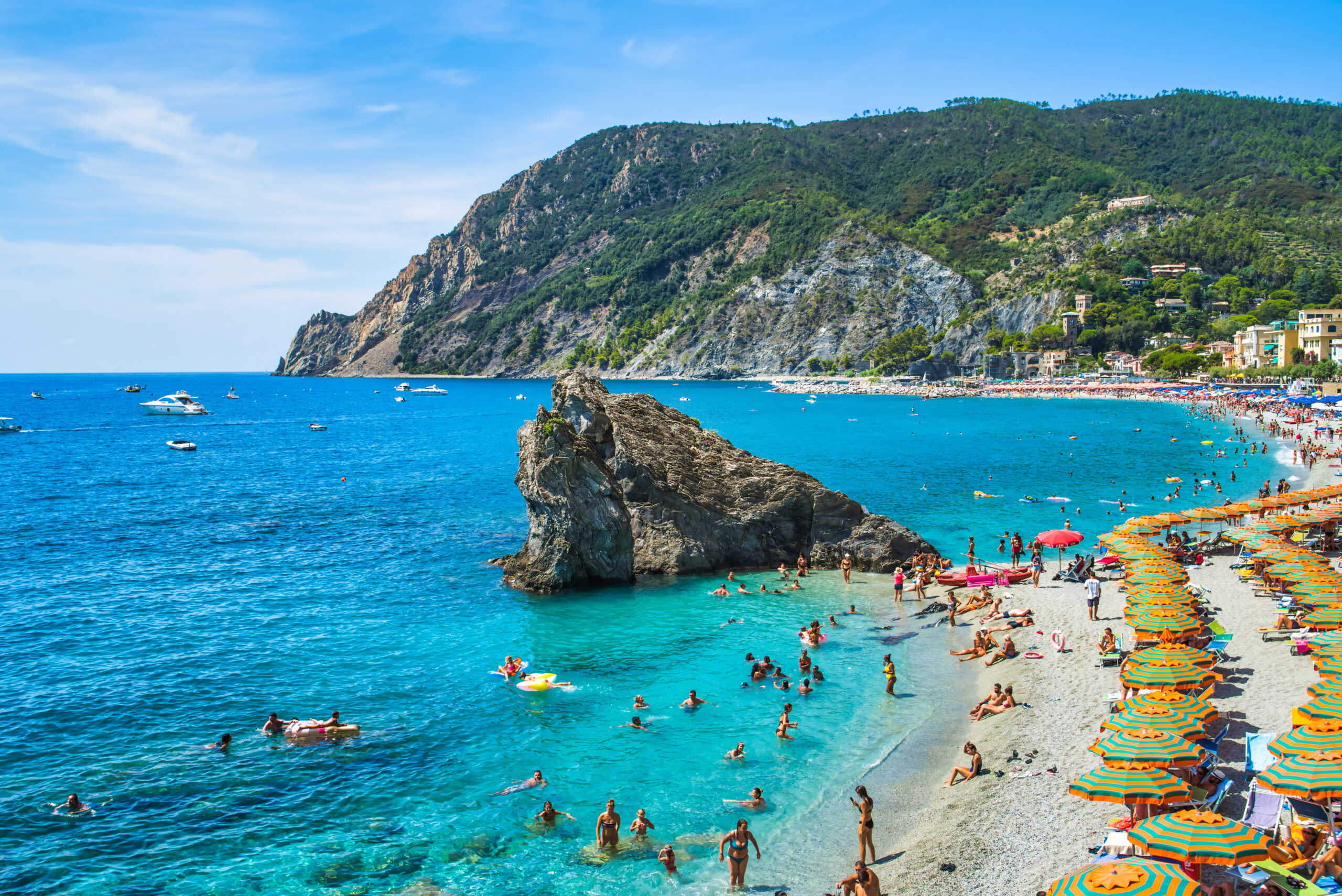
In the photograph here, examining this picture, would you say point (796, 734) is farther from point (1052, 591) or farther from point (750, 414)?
point (750, 414)

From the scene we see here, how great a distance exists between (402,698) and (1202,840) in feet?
65.0

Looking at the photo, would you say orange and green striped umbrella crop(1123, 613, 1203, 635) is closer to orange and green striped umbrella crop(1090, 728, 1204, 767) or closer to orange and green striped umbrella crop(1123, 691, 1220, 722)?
orange and green striped umbrella crop(1123, 691, 1220, 722)

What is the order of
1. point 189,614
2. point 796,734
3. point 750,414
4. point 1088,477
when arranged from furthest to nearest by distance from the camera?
point 750,414, point 1088,477, point 189,614, point 796,734

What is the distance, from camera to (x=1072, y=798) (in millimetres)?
16609

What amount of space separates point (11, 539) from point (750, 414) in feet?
328

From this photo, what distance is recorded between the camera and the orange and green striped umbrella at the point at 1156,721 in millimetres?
15875

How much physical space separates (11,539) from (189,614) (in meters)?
22.3

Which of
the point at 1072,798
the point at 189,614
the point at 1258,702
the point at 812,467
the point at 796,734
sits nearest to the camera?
the point at 1072,798

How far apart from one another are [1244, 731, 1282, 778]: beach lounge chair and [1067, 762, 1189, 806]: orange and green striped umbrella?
1.81 metres

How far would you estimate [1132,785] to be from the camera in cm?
1495

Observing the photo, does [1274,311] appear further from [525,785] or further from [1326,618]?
[525,785]

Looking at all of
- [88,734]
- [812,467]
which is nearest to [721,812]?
[88,734]

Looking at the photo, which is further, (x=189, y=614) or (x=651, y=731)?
(x=189, y=614)

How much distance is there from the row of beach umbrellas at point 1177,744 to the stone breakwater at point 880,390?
140994 mm
